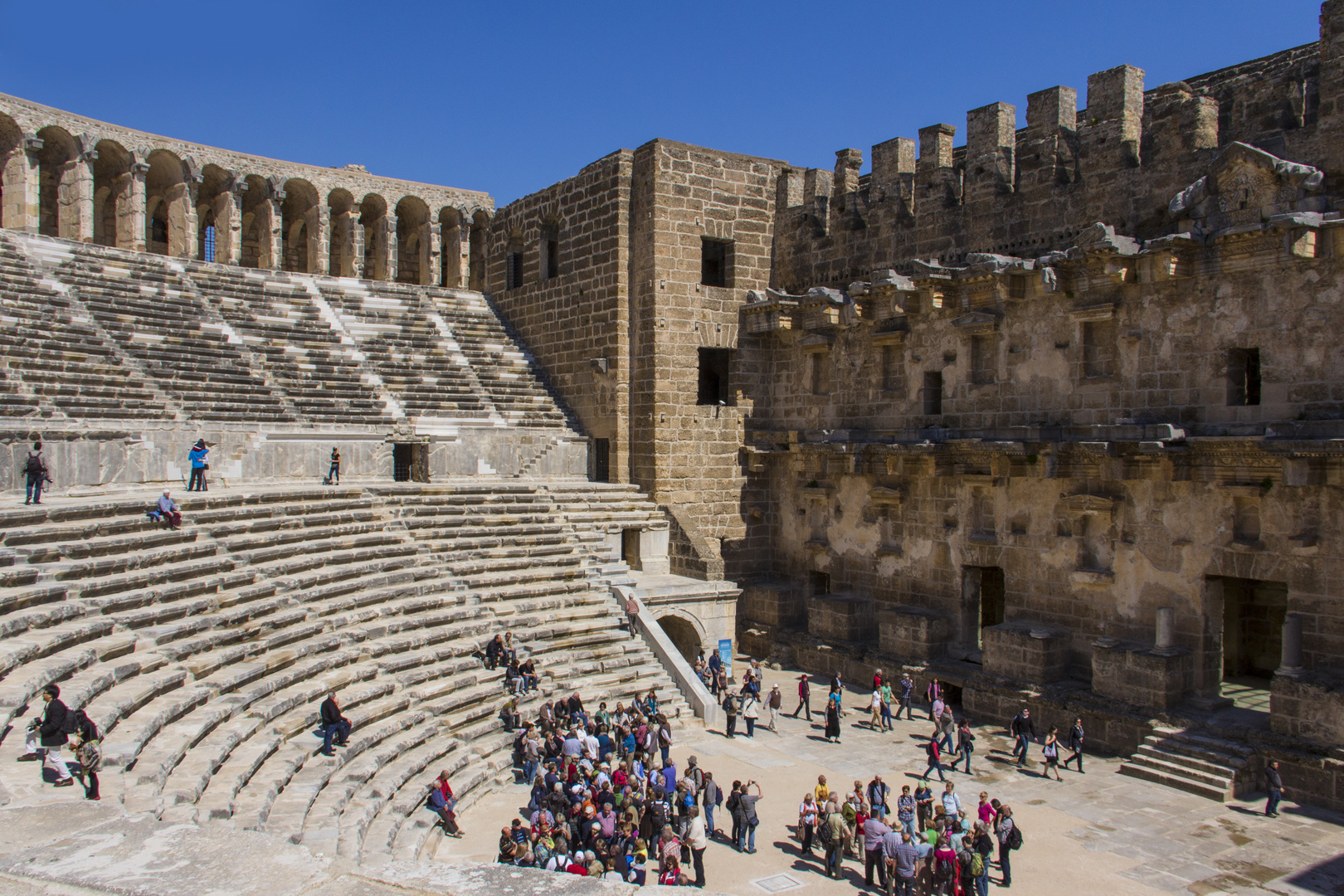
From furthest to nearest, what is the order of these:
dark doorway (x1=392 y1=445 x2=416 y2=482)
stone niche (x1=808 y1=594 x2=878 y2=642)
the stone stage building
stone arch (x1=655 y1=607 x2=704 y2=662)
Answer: dark doorway (x1=392 y1=445 x2=416 y2=482) → stone niche (x1=808 y1=594 x2=878 y2=642) → stone arch (x1=655 y1=607 x2=704 y2=662) → the stone stage building

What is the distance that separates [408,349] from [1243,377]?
1898 cm

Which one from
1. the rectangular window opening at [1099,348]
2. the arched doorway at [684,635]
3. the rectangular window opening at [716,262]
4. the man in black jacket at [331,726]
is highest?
the rectangular window opening at [716,262]

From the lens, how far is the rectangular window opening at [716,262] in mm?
24797

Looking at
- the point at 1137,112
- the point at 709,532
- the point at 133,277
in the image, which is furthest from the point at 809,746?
the point at 133,277

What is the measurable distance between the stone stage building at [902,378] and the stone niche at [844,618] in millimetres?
65

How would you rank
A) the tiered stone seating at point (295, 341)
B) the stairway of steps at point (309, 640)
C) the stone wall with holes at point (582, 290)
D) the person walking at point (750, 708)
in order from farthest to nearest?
the stone wall with holes at point (582, 290), the tiered stone seating at point (295, 341), the person walking at point (750, 708), the stairway of steps at point (309, 640)

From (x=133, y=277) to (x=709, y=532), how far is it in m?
14.9

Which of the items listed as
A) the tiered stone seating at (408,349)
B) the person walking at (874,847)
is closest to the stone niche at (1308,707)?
the person walking at (874,847)

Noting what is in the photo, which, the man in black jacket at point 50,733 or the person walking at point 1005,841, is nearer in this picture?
the man in black jacket at point 50,733

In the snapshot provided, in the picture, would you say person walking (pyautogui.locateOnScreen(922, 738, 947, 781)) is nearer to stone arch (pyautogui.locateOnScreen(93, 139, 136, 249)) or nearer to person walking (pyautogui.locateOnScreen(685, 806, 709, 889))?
person walking (pyautogui.locateOnScreen(685, 806, 709, 889))

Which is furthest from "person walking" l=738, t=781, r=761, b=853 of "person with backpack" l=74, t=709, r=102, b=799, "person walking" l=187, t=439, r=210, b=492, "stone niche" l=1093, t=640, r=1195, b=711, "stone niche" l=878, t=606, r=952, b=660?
"person walking" l=187, t=439, r=210, b=492

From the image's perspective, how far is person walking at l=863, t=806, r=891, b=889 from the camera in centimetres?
1179

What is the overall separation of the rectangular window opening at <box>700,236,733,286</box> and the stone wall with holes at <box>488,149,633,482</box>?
2.28m

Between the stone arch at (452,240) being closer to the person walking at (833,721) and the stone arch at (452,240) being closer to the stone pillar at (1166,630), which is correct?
the person walking at (833,721)
